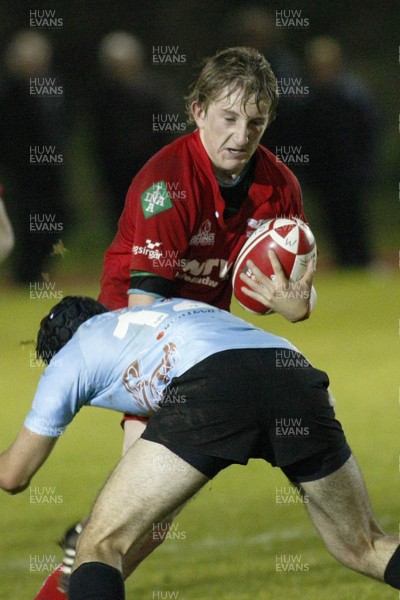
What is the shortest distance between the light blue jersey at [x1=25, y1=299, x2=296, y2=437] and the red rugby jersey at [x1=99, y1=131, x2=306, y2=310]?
816 mm

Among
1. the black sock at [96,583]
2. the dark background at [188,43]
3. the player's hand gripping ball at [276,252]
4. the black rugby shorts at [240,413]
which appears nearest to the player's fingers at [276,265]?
the player's hand gripping ball at [276,252]

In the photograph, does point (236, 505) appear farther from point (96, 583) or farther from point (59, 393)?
point (96, 583)

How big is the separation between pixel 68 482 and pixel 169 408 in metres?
4.05

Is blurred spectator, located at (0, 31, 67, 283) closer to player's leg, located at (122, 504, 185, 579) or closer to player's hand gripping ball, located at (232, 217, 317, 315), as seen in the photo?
player's hand gripping ball, located at (232, 217, 317, 315)

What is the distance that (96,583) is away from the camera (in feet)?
12.5

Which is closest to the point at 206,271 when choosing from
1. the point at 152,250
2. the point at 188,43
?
the point at 152,250

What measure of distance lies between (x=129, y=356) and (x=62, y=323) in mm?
336

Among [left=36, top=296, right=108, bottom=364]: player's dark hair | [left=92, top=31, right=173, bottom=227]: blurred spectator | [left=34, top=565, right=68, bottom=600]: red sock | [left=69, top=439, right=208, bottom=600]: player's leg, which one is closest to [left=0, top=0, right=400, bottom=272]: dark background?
[left=92, top=31, right=173, bottom=227]: blurred spectator

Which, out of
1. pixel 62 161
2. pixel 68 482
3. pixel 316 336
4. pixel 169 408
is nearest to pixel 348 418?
pixel 68 482

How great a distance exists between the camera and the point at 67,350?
4133 mm

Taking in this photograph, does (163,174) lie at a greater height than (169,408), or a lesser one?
greater

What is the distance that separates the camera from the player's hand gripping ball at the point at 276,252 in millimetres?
5113

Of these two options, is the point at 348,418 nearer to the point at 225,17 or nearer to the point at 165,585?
the point at 165,585

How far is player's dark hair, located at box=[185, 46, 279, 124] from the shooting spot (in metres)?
5.04
